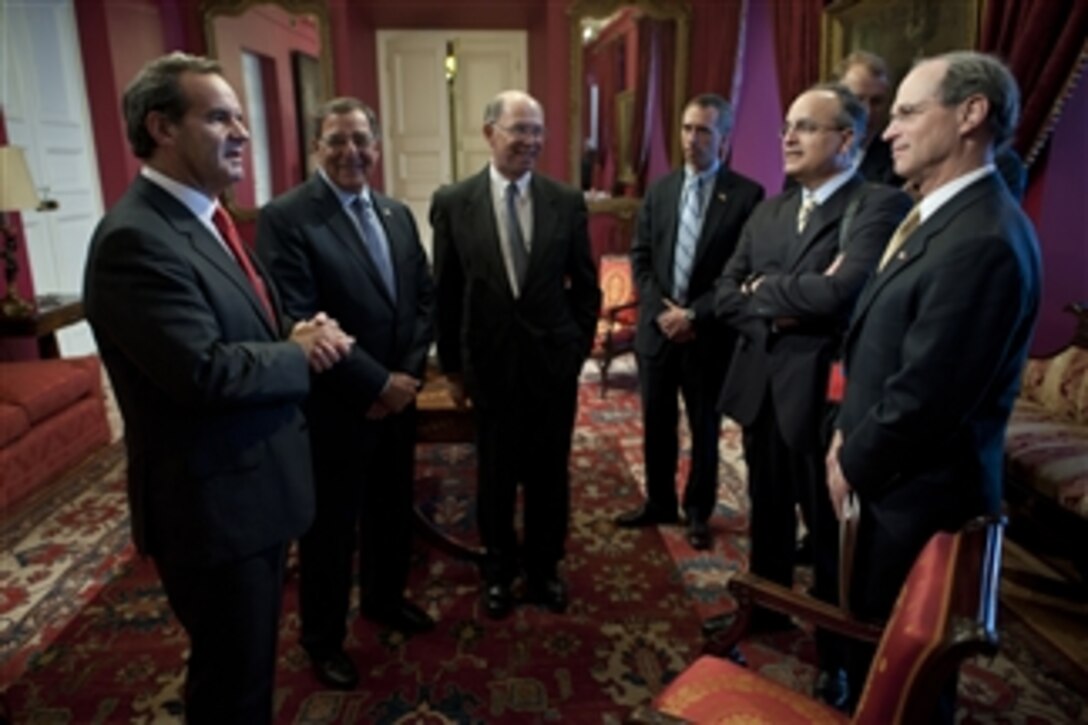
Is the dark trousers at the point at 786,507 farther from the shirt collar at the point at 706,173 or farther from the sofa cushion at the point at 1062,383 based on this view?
the sofa cushion at the point at 1062,383

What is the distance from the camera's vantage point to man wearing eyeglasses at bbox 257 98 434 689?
1884 millimetres

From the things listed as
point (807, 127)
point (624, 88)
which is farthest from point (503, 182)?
point (624, 88)

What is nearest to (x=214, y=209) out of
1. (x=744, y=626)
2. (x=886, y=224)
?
(x=744, y=626)

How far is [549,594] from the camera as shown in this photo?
8.22ft

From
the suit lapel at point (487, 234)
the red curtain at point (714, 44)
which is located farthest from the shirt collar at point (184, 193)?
the red curtain at point (714, 44)

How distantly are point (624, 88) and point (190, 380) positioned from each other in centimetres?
581

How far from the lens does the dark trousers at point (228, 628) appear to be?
1.40m

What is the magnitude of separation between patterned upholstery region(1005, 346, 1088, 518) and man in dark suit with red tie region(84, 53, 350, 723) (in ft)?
7.65

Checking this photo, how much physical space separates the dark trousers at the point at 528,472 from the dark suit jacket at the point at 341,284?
40 cm

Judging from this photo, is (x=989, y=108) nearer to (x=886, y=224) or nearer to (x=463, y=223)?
(x=886, y=224)

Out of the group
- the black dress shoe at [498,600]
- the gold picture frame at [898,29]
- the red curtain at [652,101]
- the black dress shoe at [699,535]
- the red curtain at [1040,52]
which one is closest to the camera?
the black dress shoe at [498,600]

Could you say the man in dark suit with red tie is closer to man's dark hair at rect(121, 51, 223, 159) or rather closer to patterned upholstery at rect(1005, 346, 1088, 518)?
man's dark hair at rect(121, 51, 223, 159)

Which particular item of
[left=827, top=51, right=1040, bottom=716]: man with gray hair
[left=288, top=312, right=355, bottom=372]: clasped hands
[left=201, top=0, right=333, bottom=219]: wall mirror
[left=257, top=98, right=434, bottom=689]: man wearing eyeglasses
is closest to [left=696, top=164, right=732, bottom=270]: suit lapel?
[left=257, top=98, right=434, bottom=689]: man wearing eyeglasses

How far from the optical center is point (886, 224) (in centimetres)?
191
